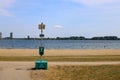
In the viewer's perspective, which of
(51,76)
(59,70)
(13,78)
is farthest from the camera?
(59,70)

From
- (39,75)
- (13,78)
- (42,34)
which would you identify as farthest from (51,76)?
(42,34)

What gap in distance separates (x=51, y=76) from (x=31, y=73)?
1.61 metres

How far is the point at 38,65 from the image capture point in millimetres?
22328

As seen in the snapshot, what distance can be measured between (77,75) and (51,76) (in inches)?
54.0

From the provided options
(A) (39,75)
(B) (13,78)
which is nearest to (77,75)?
(A) (39,75)

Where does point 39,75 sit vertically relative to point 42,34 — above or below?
below

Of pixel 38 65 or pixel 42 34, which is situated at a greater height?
pixel 42 34

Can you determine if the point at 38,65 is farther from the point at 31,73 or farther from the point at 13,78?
the point at 13,78

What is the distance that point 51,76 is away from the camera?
19.4 m

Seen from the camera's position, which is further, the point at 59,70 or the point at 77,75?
the point at 59,70

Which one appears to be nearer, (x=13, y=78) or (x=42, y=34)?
(x=13, y=78)

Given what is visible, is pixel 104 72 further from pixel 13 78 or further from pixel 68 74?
pixel 13 78

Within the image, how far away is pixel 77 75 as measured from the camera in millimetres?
19562

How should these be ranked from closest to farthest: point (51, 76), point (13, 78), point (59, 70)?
point (13, 78) < point (51, 76) < point (59, 70)
